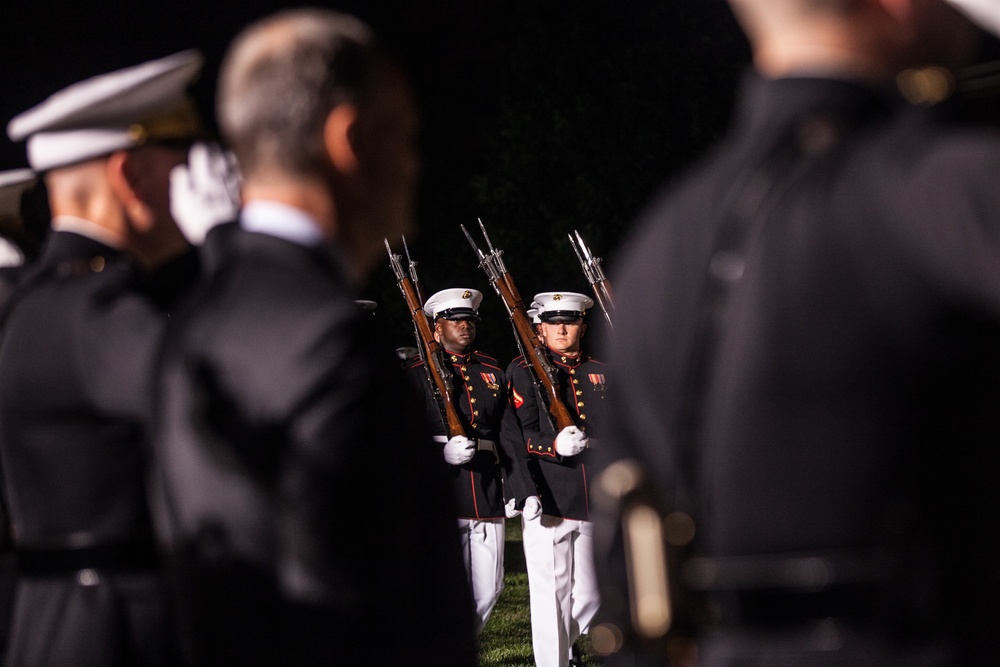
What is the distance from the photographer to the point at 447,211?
15.6 m

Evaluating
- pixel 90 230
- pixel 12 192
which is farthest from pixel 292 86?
pixel 12 192

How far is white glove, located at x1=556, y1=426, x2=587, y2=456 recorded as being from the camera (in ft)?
23.7

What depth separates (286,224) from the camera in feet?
5.71

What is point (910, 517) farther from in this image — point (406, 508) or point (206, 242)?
point (206, 242)

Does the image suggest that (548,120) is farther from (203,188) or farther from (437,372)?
(203,188)

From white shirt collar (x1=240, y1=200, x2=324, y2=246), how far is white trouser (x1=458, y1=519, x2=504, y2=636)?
19.1 feet

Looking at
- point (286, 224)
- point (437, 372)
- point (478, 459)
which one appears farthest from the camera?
point (437, 372)

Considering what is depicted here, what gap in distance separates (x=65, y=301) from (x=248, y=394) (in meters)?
0.73

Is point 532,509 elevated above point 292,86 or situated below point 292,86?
above

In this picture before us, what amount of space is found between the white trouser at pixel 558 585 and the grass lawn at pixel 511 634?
224mm

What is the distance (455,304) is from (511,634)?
2.31 m

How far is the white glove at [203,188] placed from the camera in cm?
235

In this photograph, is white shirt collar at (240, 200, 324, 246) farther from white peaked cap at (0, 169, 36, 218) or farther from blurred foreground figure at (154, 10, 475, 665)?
white peaked cap at (0, 169, 36, 218)

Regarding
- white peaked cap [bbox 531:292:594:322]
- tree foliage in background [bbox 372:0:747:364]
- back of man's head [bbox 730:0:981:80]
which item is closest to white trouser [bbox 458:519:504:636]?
white peaked cap [bbox 531:292:594:322]
